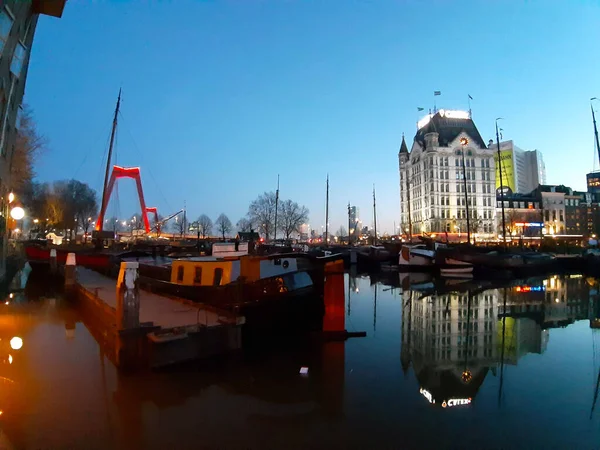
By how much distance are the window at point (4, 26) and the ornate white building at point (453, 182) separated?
318ft

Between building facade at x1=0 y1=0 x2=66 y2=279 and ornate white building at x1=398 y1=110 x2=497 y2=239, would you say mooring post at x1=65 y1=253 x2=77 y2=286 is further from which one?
ornate white building at x1=398 y1=110 x2=497 y2=239

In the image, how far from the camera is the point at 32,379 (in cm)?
984

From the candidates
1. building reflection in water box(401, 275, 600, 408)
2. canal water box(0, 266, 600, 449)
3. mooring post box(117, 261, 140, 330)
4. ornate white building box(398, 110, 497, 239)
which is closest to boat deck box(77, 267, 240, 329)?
mooring post box(117, 261, 140, 330)

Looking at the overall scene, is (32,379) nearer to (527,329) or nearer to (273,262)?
(273,262)

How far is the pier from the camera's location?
1038cm

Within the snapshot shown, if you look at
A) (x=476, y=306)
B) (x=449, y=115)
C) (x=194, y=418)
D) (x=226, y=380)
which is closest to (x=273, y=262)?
(x=226, y=380)

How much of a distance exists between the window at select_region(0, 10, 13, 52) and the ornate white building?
97.0 m

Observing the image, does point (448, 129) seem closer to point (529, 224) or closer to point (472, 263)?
point (529, 224)

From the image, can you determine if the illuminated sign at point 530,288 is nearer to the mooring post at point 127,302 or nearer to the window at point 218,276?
the window at point 218,276

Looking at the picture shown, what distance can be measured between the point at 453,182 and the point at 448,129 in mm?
17354

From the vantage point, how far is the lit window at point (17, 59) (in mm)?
26703

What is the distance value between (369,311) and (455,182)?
326ft

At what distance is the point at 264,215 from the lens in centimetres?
9081

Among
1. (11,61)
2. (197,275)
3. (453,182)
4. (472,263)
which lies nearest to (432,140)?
(453,182)
